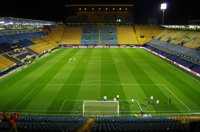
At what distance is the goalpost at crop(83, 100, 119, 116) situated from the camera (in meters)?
22.9

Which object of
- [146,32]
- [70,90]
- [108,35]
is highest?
[146,32]

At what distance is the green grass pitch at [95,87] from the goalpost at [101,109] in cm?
94

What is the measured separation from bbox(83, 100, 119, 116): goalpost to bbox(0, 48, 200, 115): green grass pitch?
0.94m

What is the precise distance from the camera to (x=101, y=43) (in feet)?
277

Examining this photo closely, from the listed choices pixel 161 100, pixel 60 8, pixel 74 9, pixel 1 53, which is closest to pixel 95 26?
pixel 74 9

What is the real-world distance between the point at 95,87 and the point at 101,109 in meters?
8.30

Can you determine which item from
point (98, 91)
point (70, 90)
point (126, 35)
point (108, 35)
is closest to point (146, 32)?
point (126, 35)

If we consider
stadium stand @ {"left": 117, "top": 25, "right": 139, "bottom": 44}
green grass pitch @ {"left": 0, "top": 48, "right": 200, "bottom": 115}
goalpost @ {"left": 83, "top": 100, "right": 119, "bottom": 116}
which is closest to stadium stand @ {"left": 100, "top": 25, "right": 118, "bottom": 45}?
stadium stand @ {"left": 117, "top": 25, "right": 139, "bottom": 44}

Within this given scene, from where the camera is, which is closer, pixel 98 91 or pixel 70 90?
pixel 98 91

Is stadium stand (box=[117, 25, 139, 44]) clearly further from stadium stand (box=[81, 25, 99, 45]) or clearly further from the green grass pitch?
the green grass pitch

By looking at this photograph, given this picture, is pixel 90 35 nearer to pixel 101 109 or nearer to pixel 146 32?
pixel 146 32

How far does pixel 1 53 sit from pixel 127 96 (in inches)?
1222

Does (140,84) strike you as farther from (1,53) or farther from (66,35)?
(66,35)

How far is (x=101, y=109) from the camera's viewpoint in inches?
909
